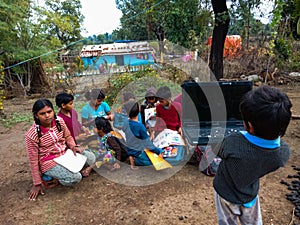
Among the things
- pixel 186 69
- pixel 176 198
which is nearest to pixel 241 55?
pixel 186 69

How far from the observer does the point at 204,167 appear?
310cm

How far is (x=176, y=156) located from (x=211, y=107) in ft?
3.02

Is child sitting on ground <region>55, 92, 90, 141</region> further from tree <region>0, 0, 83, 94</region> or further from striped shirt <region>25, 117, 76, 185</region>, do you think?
tree <region>0, 0, 83, 94</region>

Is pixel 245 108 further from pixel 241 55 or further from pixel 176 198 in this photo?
pixel 241 55

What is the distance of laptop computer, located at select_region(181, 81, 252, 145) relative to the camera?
10.9 feet

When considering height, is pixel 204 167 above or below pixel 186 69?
below

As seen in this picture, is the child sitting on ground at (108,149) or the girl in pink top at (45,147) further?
the child sitting on ground at (108,149)

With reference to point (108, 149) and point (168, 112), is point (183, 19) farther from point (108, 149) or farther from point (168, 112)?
point (108, 149)

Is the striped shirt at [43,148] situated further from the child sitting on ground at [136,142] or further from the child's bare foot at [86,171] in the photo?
the child sitting on ground at [136,142]

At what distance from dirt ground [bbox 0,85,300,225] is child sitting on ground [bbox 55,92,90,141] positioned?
0.74 m

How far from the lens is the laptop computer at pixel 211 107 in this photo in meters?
3.32

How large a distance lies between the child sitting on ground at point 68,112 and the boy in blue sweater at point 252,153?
245cm

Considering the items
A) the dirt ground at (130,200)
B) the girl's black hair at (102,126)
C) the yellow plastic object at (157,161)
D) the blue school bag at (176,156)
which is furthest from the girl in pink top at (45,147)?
the blue school bag at (176,156)

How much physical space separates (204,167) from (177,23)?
6.15m
